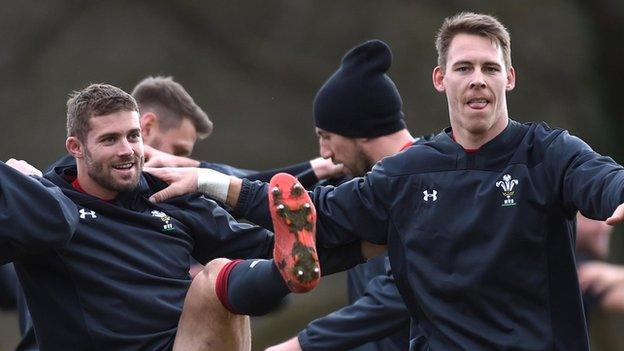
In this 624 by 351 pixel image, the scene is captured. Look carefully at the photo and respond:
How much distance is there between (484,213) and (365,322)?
1470 mm

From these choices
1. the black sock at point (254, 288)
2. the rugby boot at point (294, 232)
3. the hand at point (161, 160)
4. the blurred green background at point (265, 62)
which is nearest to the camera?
the rugby boot at point (294, 232)

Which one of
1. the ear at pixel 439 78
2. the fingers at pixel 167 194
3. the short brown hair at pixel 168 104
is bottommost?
the fingers at pixel 167 194

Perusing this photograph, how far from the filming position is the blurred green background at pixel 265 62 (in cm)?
1249

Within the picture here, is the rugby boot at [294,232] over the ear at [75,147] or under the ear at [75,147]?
under

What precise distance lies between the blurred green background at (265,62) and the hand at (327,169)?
520 cm

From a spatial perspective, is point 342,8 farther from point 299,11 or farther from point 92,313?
point 92,313

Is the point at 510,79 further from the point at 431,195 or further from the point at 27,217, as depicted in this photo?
the point at 27,217

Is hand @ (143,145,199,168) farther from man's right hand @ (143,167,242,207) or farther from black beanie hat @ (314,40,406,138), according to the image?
man's right hand @ (143,167,242,207)

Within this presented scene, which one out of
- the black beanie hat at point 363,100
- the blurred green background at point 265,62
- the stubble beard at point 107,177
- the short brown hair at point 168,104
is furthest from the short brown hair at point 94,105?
the blurred green background at point 265,62

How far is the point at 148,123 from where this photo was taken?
7.71m

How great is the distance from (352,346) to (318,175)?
1192 mm

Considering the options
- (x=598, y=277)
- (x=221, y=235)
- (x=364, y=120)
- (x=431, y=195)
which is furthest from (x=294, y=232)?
(x=364, y=120)

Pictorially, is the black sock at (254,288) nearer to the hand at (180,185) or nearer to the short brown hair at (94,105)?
the hand at (180,185)

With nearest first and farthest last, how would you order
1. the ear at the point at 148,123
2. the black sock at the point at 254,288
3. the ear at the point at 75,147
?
1. the black sock at the point at 254,288
2. the ear at the point at 75,147
3. the ear at the point at 148,123
